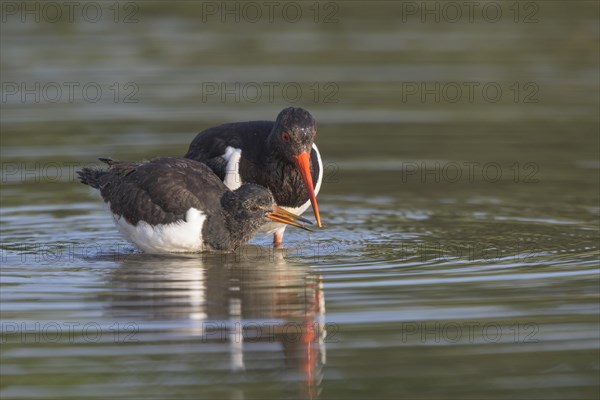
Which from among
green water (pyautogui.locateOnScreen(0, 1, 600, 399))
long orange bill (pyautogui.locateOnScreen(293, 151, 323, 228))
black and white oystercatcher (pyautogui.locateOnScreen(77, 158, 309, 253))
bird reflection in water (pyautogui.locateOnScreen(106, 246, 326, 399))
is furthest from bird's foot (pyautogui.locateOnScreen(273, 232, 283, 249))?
long orange bill (pyautogui.locateOnScreen(293, 151, 323, 228))

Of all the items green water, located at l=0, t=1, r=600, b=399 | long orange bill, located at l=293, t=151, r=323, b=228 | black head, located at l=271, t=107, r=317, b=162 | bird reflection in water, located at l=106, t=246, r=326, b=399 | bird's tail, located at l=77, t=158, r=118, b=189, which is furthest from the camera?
bird's tail, located at l=77, t=158, r=118, b=189

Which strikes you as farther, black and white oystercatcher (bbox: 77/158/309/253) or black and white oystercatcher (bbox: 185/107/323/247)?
black and white oystercatcher (bbox: 185/107/323/247)

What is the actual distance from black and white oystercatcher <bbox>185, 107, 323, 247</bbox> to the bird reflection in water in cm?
65

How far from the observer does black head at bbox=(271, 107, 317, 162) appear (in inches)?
503

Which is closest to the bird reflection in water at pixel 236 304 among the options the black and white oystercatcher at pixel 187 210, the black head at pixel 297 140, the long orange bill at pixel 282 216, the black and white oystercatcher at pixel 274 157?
the black and white oystercatcher at pixel 187 210

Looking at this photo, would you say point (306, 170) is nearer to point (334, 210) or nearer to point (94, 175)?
point (334, 210)

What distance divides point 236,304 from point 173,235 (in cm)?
189

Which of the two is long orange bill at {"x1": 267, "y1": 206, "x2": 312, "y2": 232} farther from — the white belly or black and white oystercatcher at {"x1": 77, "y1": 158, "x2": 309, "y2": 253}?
the white belly

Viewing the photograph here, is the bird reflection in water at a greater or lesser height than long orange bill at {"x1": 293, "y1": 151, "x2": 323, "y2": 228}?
lesser

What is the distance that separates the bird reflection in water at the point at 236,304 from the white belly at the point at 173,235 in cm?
12

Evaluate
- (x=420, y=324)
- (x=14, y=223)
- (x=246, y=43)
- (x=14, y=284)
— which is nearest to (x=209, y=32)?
(x=246, y=43)

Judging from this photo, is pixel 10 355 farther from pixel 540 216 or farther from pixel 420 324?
pixel 540 216

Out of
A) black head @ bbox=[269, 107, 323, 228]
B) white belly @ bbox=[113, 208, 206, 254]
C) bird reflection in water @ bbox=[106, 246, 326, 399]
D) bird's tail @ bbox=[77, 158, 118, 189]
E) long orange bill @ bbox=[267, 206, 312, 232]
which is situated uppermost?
black head @ bbox=[269, 107, 323, 228]

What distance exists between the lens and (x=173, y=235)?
12484mm
